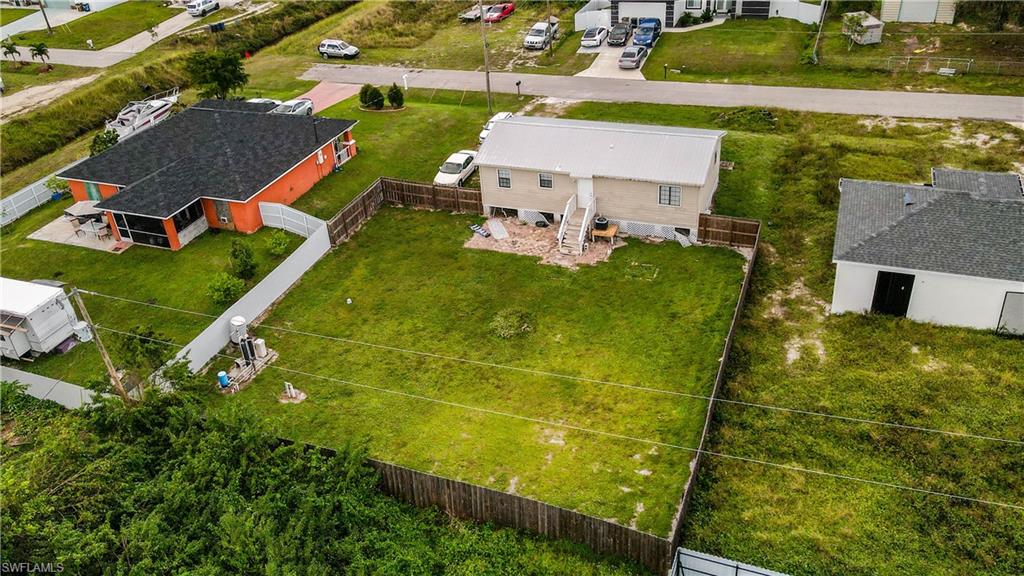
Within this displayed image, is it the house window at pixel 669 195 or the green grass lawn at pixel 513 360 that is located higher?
the house window at pixel 669 195

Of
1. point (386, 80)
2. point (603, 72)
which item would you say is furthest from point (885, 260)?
point (386, 80)

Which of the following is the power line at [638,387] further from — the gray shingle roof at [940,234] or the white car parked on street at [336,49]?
the white car parked on street at [336,49]

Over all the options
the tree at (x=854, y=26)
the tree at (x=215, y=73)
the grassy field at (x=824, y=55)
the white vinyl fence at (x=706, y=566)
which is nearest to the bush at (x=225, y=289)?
the white vinyl fence at (x=706, y=566)

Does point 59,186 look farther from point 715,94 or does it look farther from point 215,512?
point 715,94

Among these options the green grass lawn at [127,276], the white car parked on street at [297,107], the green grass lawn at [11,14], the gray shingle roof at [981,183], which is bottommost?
the green grass lawn at [127,276]

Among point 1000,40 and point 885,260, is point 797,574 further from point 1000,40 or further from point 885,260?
point 1000,40

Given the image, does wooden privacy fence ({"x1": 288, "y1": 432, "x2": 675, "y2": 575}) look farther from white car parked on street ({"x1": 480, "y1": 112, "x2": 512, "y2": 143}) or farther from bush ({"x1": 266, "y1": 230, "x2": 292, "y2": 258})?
white car parked on street ({"x1": 480, "y1": 112, "x2": 512, "y2": 143})
